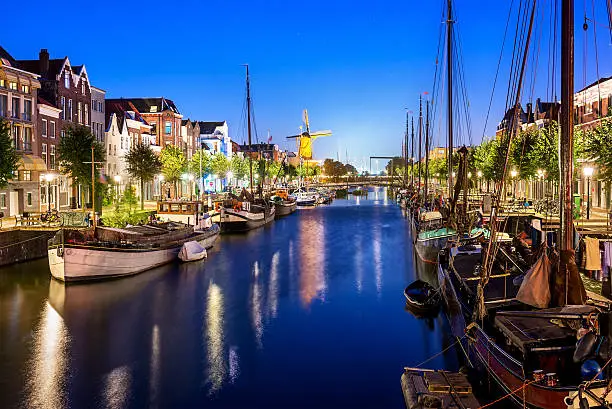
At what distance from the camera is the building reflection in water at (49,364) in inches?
671

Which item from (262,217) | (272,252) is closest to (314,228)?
(262,217)

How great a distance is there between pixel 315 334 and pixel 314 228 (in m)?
48.7

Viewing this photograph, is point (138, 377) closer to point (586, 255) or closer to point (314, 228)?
point (586, 255)

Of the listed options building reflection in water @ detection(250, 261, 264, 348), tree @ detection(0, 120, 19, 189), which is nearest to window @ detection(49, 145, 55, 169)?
tree @ detection(0, 120, 19, 189)

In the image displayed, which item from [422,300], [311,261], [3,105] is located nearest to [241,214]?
[311,261]

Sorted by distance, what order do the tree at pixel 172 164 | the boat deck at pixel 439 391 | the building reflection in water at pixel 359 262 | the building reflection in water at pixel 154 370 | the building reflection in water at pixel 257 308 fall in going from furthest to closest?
the tree at pixel 172 164, the building reflection in water at pixel 359 262, the building reflection in water at pixel 257 308, the building reflection in water at pixel 154 370, the boat deck at pixel 439 391

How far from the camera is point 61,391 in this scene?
1767 centimetres

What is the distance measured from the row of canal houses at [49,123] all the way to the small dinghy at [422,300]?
34.9m

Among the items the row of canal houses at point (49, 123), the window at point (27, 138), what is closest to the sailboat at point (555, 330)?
the row of canal houses at point (49, 123)

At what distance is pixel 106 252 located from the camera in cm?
3372

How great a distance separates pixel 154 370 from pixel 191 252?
22.4m

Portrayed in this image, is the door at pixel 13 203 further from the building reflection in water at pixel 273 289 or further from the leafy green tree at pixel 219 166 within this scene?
the leafy green tree at pixel 219 166

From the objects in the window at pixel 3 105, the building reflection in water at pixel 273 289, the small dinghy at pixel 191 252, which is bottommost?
the building reflection in water at pixel 273 289

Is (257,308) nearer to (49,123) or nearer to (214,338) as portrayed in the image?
(214,338)
